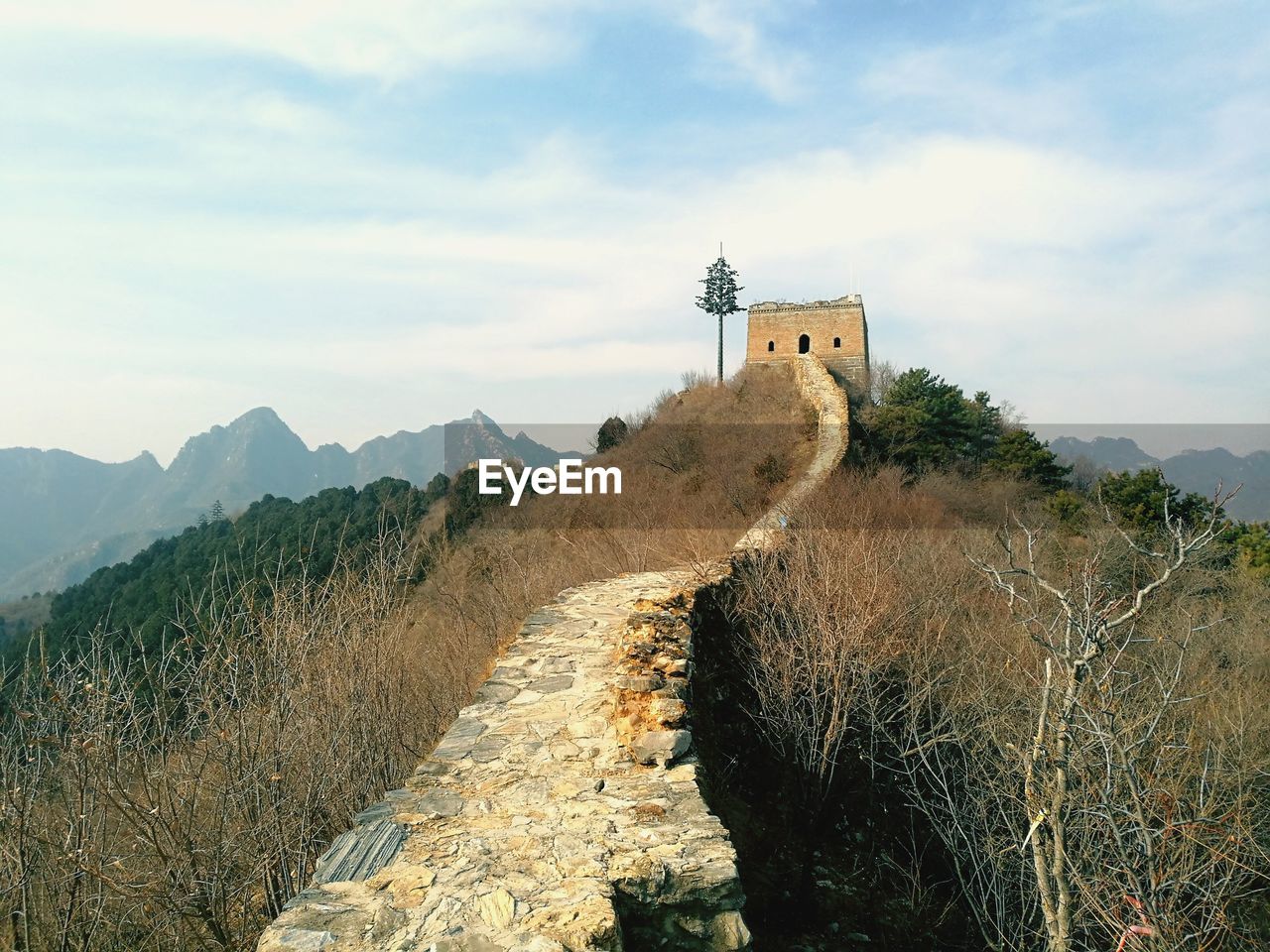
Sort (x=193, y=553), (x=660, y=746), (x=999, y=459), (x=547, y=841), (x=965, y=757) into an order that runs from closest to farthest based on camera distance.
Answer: (x=547, y=841) → (x=660, y=746) → (x=965, y=757) → (x=999, y=459) → (x=193, y=553)

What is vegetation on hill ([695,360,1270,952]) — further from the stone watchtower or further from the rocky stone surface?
the stone watchtower

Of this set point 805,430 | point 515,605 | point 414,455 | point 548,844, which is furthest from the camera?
point 414,455

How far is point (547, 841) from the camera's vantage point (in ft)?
11.5

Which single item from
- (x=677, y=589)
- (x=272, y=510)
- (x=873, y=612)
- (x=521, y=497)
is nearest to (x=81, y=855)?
(x=677, y=589)

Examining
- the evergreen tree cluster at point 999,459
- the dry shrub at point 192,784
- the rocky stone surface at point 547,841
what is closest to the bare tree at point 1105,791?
the rocky stone surface at point 547,841

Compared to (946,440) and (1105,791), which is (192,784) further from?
(946,440)

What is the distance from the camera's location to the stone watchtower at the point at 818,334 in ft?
105

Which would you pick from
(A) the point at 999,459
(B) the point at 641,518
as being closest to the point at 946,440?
(A) the point at 999,459

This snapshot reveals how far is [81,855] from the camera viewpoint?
348 centimetres

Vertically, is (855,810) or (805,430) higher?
(805,430)

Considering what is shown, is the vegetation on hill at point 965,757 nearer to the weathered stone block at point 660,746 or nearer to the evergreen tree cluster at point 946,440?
the weathered stone block at point 660,746

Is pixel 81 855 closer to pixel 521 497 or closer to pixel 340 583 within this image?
pixel 340 583

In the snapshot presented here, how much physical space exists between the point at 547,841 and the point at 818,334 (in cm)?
3107

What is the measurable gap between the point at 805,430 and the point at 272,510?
2091cm
